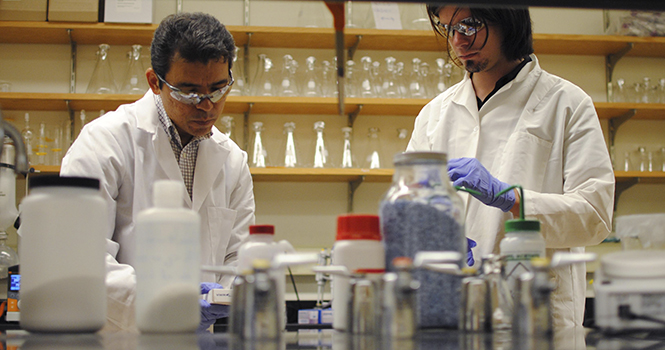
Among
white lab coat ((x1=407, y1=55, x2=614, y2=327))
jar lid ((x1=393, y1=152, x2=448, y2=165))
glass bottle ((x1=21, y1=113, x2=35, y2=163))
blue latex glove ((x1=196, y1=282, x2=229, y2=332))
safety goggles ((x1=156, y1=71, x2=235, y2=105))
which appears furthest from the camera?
glass bottle ((x1=21, y1=113, x2=35, y2=163))

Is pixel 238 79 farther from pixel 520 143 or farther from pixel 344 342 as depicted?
pixel 344 342

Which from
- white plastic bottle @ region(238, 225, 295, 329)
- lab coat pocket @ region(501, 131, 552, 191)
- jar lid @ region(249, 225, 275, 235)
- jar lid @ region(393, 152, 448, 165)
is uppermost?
lab coat pocket @ region(501, 131, 552, 191)

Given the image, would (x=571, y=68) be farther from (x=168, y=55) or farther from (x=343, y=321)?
(x=343, y=321)

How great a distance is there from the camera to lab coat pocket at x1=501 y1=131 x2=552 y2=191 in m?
1.56

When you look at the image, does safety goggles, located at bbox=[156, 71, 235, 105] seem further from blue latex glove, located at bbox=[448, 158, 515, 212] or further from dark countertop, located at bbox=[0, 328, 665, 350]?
dark countertop, located at bbox=[0, 328, 665, 350]

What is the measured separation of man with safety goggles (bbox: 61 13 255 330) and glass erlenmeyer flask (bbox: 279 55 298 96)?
4.66 ft

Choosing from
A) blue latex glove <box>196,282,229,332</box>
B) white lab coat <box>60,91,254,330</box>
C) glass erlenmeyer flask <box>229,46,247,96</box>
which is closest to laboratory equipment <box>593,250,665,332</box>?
blue latex glove <box>196,282,229,332</box>

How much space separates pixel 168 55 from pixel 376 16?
1.96m

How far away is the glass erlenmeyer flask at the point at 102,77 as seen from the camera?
312cm

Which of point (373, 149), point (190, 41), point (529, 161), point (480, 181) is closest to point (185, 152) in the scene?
point (190, 41)

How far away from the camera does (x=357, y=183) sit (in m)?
3.33

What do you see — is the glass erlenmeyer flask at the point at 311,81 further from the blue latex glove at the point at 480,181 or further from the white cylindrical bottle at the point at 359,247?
the white cylindrical bottle at the point at 359,247

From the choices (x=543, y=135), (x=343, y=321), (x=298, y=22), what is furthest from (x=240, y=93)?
(x=343, y=321)

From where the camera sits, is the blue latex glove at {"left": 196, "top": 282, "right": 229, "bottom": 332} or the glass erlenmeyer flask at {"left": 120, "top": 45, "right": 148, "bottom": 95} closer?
the blue latex glove at {"left": 196, "top": 282, "right": 229, "bottom": 332}
